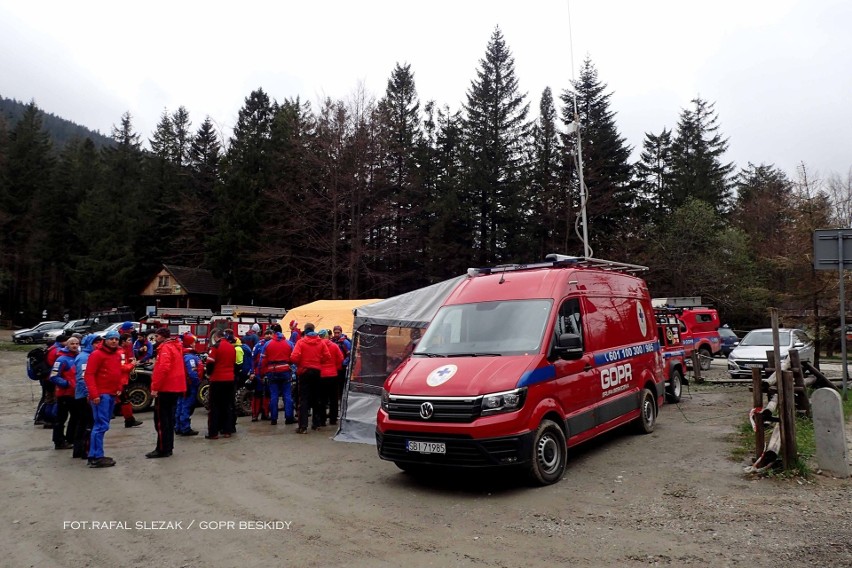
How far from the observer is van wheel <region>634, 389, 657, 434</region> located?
9.61 meters

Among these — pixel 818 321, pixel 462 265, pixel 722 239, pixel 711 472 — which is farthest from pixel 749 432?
pixel 722 239

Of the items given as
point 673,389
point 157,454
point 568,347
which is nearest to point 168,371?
point 157,454

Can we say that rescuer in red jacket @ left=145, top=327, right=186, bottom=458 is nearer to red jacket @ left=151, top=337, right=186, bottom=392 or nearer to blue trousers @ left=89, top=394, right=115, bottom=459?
red jacket @ left=151, top=337, right=186, bottom=392

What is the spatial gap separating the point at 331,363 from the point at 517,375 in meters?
5.36

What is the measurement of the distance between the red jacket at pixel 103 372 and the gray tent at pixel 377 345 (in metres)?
3.69

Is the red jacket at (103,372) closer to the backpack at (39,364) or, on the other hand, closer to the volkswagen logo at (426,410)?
the backpack at (39,364)

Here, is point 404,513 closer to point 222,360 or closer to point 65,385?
point 222,360

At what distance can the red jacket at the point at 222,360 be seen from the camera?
32.7 feet

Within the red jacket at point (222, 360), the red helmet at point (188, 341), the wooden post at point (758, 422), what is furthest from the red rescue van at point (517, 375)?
the red helmet at point (188, 341)

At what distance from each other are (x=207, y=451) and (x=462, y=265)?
2779cm

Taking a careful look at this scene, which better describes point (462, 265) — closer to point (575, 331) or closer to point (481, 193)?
point (481, 193)

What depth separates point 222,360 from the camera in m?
10.0

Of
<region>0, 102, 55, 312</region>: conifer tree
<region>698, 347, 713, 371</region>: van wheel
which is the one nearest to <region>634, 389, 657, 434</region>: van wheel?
<region>698, 347, 713, 371</region>: van wheel

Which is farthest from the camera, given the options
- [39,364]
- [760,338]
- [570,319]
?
[760,338]
